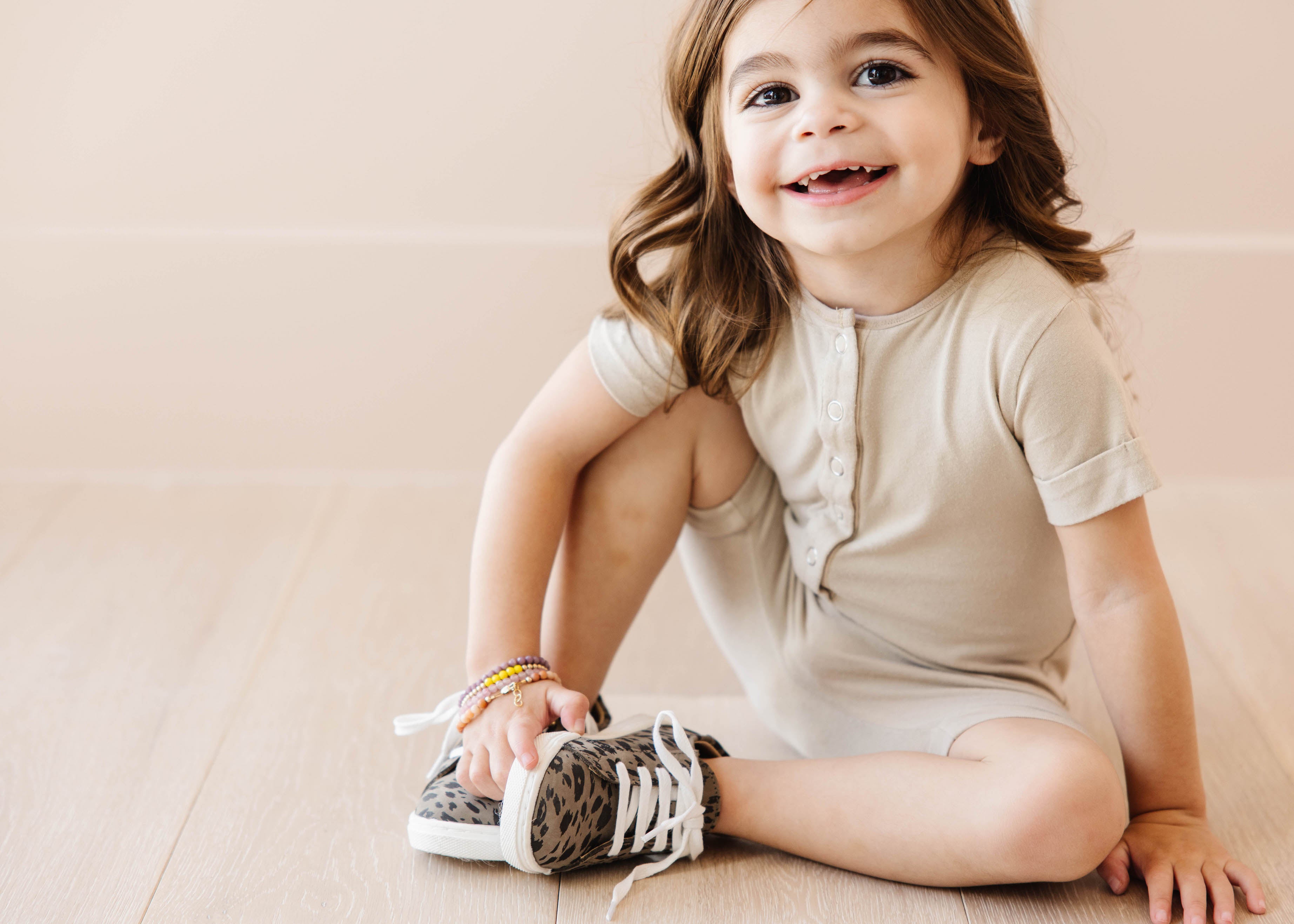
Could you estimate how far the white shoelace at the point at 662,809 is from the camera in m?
0.78

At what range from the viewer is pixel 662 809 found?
792mm

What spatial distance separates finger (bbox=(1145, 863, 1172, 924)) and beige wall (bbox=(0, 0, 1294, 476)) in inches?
30.4

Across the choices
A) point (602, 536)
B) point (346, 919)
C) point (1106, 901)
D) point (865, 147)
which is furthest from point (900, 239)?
point (346, 919)

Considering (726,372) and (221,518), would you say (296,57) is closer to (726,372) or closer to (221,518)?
(221,518)

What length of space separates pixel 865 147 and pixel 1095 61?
730 millimetres

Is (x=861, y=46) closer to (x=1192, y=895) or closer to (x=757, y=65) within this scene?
(x=757, y=65)

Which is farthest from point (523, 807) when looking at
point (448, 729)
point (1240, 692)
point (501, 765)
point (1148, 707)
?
point (1240, 692)

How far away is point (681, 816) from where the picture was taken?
791mm

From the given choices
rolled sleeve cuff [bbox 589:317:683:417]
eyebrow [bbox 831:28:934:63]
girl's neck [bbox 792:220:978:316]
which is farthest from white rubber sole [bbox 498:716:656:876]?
eyebrow [bbox 831:28:934:63]

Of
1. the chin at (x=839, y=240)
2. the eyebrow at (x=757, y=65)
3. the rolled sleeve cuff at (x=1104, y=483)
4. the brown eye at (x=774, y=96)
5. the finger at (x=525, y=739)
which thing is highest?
the eyebrow at (x=757, y=65)

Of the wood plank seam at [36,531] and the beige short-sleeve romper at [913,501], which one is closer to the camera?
the beige short-sleeve romper at [913,501]

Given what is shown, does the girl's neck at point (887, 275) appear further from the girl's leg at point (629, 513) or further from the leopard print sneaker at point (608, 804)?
the leopard print sneaker at point (608, 804)

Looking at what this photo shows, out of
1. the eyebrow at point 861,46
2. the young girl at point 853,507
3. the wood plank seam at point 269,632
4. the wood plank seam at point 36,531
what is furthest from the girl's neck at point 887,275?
the wood plank seam at point 36,531

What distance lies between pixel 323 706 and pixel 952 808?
1.63 ft
